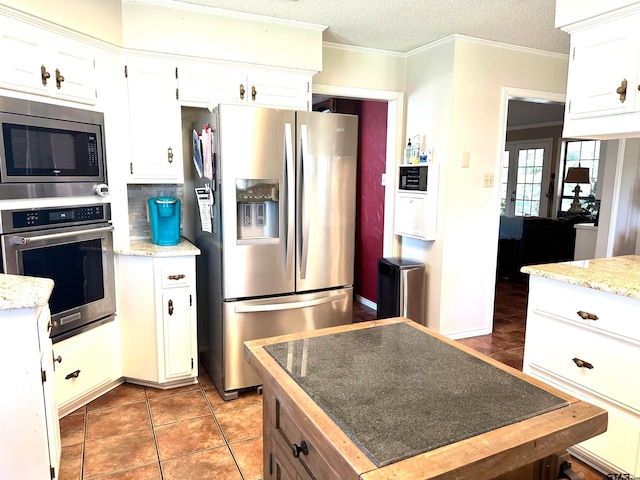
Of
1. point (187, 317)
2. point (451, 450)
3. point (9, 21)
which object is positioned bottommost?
point (187, 317)

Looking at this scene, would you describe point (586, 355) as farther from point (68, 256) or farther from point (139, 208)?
point (139, 208)

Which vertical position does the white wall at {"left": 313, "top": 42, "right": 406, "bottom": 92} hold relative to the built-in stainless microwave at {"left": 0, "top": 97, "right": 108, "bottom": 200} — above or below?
above

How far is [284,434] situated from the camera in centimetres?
123

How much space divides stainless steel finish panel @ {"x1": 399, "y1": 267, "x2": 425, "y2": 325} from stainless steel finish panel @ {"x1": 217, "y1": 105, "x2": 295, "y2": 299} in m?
1.18

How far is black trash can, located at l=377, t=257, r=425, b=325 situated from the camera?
11.9ft

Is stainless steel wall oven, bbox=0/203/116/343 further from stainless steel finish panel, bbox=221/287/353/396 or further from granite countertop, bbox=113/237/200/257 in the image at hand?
stainless steel finish panel, bbox=221/287/353/396

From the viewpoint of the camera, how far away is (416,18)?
303 cm

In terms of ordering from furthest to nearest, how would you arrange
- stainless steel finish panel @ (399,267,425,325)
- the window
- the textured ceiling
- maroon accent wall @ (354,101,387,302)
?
the window < maroon accent wall @ (354,101,387,302) < stainless steel finish panel @ (399,267,425,325) < the textured ceiling

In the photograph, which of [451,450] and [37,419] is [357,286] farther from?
[451,450]

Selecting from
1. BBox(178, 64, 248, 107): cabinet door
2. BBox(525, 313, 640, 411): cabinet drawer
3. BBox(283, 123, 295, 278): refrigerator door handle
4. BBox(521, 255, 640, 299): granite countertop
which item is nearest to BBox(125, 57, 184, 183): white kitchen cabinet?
BBox(178, 64, 248, 107): cabinet door

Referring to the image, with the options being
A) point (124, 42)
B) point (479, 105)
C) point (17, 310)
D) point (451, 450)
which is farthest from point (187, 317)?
point (479, 105)

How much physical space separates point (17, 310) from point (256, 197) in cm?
140

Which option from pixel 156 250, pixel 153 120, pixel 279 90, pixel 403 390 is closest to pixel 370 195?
pixel 279 90

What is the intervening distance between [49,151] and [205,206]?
2.84 ft
